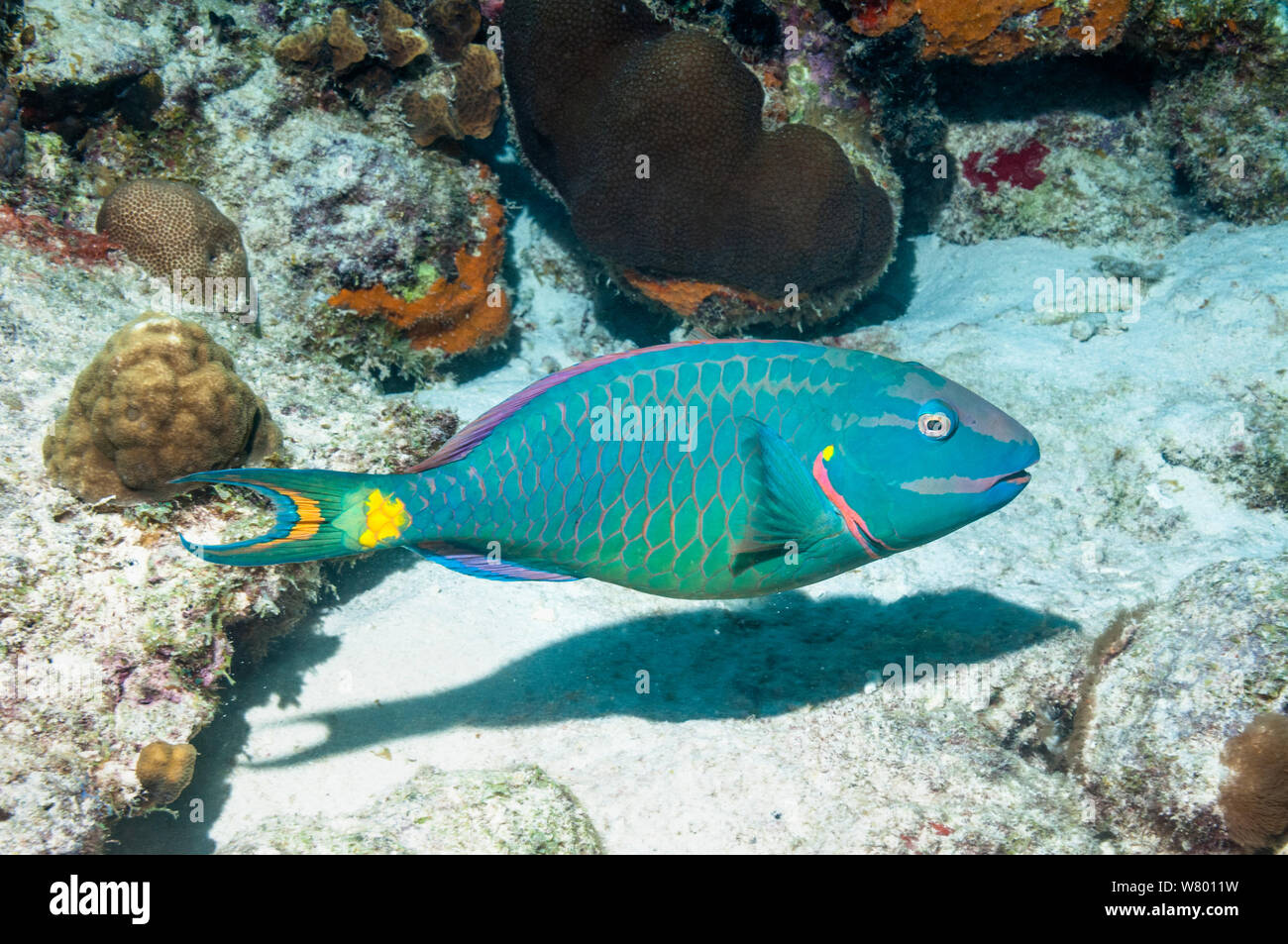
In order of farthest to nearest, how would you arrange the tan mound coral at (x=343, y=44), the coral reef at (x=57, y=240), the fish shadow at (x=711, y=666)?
the tan mound coral at (x=343, y=44) < the coral reef at (x=57, y=240) < the fish shadow at (x=711, y=666)

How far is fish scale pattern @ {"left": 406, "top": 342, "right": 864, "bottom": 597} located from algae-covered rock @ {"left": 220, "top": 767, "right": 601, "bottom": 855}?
1.42 m

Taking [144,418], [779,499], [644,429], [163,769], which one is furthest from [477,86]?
[163,769]

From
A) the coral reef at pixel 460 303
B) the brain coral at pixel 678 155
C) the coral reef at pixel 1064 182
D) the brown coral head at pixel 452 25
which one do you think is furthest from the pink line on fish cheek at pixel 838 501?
the coral reef at pixel 1064 182

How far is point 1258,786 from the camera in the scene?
277 cm

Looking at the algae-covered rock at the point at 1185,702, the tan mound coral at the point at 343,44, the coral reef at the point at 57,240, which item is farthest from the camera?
the tan mound coral at the point at 343,44

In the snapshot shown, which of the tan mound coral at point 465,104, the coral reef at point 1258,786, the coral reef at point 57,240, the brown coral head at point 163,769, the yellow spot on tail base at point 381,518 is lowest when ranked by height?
the brown coral head at point 163,769

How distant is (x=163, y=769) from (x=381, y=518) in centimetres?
220

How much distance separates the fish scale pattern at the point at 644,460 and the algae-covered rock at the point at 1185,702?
182 centimetres

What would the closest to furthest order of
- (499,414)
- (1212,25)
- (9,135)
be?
(499,414) < (9,135) < (1212,25)

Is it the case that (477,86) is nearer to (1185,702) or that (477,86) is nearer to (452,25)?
(452,25)

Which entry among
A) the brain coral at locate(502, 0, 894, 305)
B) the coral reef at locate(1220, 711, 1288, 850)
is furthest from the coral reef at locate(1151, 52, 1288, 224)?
the coral reef at locate(1220, 711, 1288, 850)

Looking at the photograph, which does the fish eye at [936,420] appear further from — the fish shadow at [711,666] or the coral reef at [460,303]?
the coral reef at [460,303]

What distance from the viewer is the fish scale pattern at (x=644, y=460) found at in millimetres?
2555

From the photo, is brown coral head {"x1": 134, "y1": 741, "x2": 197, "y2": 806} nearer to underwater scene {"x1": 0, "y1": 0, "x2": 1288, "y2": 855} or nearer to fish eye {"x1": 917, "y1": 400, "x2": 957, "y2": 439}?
underwater scene {"x1": 0, "y1": 0, "x2": 1288, "y2": 855}
